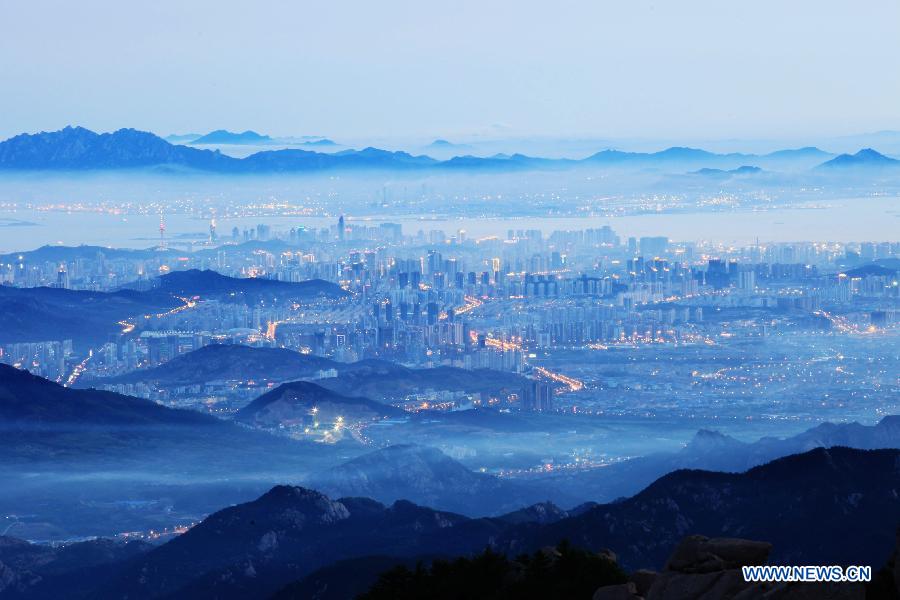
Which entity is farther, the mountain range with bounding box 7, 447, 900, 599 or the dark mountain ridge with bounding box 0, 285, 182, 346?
the dark mountain ridge with bounding box 0, 285, 182, 346

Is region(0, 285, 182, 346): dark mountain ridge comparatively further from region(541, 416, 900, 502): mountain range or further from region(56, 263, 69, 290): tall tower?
region(541, 416, 900, 502): mountain range

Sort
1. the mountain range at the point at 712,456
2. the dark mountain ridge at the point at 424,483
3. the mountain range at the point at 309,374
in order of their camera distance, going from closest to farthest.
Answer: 1. the dark mountain ridge at the point at 424,483
2. the mountain range at the point at 712,456
3. the mountain range at the point at 309,374

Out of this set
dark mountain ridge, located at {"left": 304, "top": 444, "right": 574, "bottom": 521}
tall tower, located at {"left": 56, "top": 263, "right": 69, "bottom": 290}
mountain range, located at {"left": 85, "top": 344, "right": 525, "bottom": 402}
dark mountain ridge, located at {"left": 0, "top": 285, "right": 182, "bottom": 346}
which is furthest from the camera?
tall tower, located at {"left": 56, "top": 263, "right": 69, "bottom": 290}

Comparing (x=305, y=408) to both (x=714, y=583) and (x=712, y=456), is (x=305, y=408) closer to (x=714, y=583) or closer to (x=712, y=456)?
(x=712, y=456)

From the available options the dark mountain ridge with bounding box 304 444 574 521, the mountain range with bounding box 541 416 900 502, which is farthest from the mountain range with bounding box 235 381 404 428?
the mountain range with bounding box 541 416 900 502

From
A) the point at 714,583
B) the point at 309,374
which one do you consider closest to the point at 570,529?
the point at 714,583

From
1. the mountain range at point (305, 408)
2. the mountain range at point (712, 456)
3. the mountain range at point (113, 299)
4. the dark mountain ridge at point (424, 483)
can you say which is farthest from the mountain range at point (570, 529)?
the mountain range at point (113, 299)

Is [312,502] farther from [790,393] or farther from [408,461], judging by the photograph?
[790,393]

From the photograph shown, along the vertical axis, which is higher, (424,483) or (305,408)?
(424,483)

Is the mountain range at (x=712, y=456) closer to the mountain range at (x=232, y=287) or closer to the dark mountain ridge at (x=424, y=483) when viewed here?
the dark mountain ridge at (x=424, y=483)
